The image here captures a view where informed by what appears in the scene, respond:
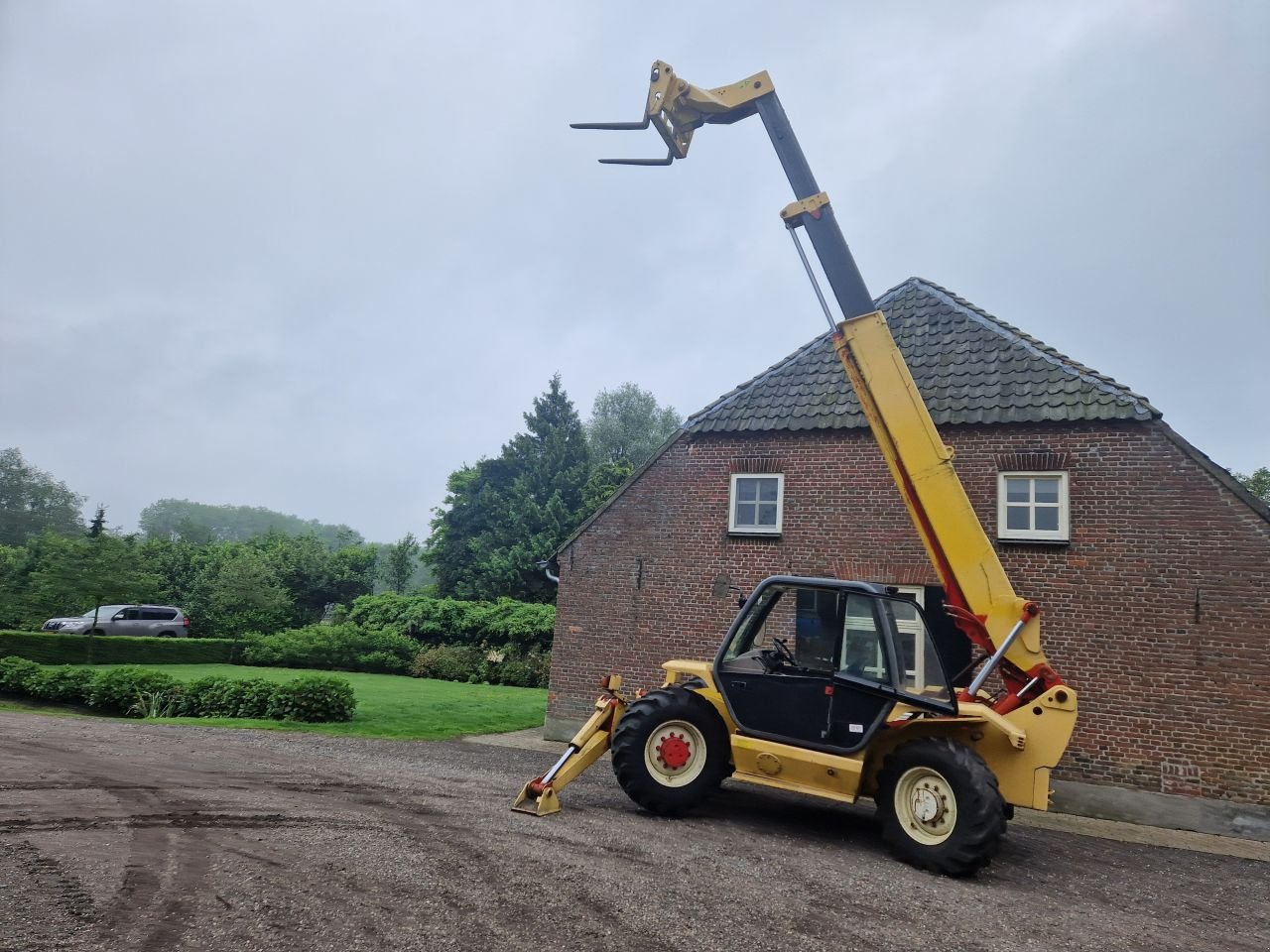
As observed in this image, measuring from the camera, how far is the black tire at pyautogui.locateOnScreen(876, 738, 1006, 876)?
5.94 metres

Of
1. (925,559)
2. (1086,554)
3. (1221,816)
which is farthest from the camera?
(925,559)

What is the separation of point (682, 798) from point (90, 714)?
42.7ft

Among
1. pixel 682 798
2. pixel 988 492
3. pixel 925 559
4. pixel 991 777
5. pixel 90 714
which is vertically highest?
pixel 988 492

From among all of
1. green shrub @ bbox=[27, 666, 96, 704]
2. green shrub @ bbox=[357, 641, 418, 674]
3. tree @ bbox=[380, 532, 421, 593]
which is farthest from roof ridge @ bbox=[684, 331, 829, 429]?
tree @ bbox=[380, 532, 421, 593]

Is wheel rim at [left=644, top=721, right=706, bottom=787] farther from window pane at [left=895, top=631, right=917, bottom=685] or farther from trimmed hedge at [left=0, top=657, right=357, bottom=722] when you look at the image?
trimmed hedge at [left=0, top=657, right=357, bottom=722]

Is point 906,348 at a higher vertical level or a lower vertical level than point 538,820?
higher

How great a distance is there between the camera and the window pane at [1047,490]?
10211 mm

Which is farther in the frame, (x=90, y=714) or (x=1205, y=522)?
(x=90, y=714)

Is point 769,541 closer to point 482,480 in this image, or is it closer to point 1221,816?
point 1221,816

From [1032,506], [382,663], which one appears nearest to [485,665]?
[382,663]

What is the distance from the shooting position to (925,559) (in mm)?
10594

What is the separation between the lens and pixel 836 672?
6.79 meters

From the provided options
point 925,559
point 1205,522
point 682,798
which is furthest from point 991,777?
point 1205,522

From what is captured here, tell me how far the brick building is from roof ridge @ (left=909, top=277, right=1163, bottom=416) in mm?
42
